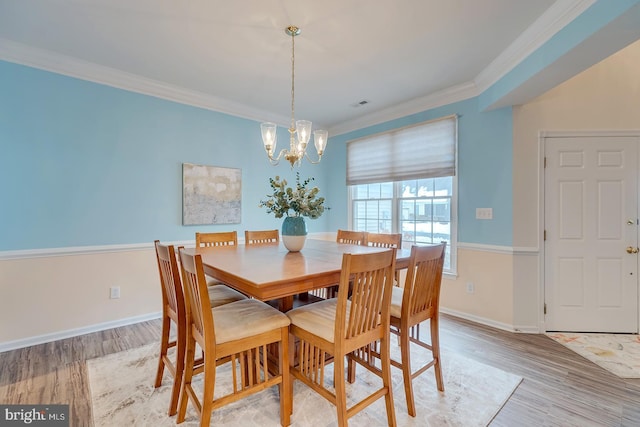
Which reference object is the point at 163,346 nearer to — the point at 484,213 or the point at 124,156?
the point at 124,156

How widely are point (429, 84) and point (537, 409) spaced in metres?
3.08

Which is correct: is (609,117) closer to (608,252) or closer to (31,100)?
(608,252)

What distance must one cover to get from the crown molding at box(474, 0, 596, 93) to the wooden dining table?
6.44 ft

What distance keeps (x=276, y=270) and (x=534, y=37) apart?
265 centimetres

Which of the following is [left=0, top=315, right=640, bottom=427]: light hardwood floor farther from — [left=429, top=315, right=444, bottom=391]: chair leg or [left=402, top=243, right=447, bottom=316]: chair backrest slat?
[left=402, top=243, right=447, bottom=316]: chair backrest slat

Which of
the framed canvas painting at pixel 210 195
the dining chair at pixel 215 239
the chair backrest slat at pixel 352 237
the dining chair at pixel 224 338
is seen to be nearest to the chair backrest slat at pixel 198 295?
the dining chair at pixel 224 338

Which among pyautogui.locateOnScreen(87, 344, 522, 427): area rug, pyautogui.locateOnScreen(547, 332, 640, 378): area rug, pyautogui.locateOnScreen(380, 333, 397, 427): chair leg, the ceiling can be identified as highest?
the ceiling

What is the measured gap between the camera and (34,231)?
2.67m

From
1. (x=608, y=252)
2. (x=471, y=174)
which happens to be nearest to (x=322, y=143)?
(x=471, y=174)

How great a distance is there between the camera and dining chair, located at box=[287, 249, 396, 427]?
1422 millimetres

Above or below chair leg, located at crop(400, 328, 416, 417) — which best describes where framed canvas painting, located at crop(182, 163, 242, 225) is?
above

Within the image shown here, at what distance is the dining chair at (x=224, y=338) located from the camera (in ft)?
4.62

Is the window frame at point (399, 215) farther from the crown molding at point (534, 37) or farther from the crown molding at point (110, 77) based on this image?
the crown molding at point (110, 77)

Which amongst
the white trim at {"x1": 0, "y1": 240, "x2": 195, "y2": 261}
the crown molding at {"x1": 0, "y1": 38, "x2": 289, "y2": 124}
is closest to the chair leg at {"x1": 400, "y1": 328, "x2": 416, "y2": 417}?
the white trim at {"x1": 0, "y1": 240, "x2": 195, "y2": 261}
